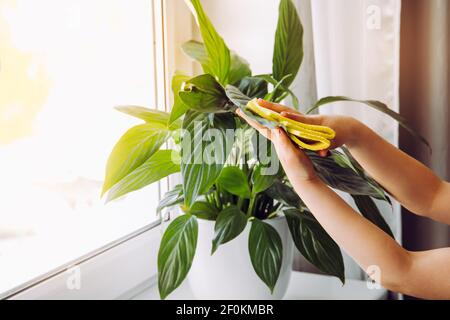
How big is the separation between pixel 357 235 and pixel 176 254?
27 cm

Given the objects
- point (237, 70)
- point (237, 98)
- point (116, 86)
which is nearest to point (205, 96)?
point (237, 98)

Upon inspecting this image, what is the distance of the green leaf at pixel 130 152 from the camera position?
66 cm

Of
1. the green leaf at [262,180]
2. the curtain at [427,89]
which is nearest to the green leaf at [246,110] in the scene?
the green leaf at [262,180]

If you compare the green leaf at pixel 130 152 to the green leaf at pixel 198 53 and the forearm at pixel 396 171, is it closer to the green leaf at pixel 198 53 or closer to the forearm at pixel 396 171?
the green leaf at pixel 198 53

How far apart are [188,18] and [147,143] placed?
0.55 m

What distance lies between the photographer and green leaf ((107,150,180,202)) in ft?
2.29

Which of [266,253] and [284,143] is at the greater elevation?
[284,143]

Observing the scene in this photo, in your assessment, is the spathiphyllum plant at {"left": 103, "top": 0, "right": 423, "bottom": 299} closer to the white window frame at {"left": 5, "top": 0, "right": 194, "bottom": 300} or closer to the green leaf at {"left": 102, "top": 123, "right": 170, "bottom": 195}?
the green leaf at {"left": 102, "top": 123, "right": 170, "bottom": 195}

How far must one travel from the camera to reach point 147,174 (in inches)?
28.2

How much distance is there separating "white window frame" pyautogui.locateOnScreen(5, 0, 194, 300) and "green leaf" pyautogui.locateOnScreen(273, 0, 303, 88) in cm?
39

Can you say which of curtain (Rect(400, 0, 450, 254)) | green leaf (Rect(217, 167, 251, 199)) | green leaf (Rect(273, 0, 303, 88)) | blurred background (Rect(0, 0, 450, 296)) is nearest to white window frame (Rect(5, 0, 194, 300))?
blurred background (Rect(0, 0, 450, 296))

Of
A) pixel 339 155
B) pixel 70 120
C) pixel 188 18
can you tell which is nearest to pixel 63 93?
pixel 70 120

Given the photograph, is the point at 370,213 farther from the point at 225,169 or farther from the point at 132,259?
the point at 132,259
